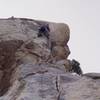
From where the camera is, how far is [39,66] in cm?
2539

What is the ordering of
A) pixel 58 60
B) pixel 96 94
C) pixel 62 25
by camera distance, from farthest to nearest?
pixel 62 25
pixel 58 60
pixel 96 94

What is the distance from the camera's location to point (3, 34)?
115ft

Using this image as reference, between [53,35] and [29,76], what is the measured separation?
588 inches

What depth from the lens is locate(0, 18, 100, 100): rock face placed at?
20.6m

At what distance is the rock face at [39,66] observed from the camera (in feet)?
67.5

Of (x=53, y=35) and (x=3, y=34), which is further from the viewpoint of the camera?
(x=53, y=35)

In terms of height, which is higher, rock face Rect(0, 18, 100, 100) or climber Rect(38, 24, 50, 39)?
climber Rect(38, 24, 50, 39)

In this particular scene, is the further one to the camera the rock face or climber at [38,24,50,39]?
climber at [38,24,50,39]

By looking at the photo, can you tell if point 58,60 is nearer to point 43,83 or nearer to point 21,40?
point 21,40

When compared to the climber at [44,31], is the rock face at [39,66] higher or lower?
lower

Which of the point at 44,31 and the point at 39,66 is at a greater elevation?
the point at 44,31

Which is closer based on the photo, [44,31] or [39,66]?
[39,66]

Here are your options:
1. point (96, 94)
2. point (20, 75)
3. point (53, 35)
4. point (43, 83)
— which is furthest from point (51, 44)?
point (96, 94)

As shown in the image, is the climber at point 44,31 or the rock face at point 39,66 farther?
the climber at point 44,31
